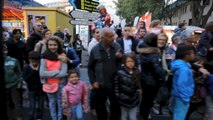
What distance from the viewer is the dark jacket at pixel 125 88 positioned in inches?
171

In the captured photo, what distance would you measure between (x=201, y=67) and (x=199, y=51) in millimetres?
1167

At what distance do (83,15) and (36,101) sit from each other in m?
3.96

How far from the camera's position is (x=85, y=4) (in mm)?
8617

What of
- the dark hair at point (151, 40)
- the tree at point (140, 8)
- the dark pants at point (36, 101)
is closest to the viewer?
the dark hair at point (151, 40)

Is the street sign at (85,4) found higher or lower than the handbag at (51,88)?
higher

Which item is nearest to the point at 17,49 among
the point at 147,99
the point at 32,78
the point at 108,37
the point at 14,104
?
the point at 14,104

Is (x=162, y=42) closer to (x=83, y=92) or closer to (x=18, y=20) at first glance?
(x=83, y=92)

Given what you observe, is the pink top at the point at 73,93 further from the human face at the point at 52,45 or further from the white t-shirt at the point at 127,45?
the white t-shirt at the point at 127,45

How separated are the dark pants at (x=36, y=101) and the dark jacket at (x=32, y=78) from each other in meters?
0.10

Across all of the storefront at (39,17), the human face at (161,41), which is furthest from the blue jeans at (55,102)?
the storefront at (39,17)

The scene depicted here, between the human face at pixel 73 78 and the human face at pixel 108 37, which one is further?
the human face at pixel 73 78

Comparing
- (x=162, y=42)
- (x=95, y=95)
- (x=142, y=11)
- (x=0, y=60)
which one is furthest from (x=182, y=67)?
(x=142, y=11)

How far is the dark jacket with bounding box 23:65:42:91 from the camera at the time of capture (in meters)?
4.86

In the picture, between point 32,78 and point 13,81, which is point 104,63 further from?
point 13,81
